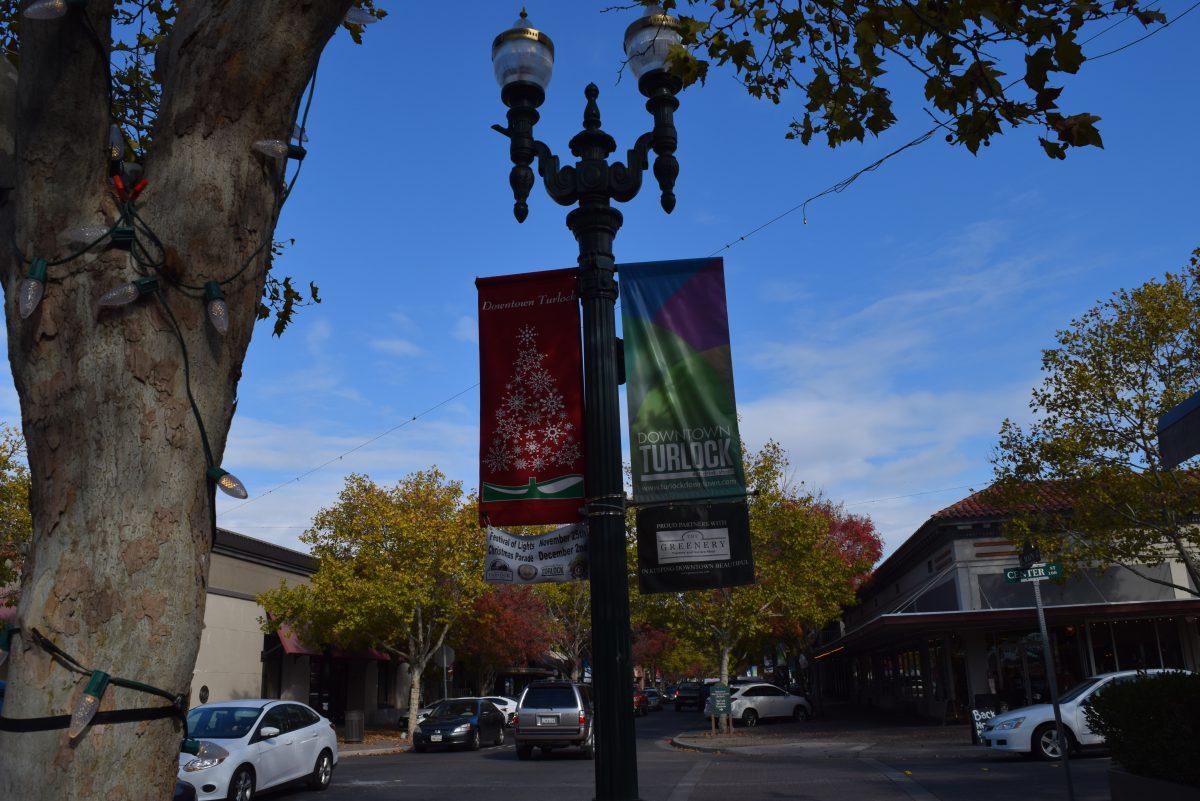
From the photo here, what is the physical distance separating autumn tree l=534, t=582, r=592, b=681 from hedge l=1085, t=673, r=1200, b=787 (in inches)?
1483

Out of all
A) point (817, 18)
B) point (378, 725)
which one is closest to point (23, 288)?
point (817, 18)

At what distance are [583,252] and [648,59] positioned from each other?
1503mm

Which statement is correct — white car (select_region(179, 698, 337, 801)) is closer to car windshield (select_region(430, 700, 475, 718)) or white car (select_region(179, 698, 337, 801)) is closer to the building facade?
car windshield (select_region(430, 700, 475, 718))

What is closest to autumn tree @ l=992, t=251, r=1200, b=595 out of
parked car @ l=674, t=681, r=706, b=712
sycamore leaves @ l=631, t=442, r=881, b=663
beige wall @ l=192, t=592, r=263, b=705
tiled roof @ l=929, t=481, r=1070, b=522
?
tiled roof @ l=929, t=481, r=1070, b=522

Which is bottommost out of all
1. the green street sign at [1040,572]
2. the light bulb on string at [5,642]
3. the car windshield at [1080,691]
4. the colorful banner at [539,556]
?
the car windshield at [1080,691]

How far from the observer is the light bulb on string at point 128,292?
2.95 meters

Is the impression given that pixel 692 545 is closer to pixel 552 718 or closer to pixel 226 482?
pixel 226 482

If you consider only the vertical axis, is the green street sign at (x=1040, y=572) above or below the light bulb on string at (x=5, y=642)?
above

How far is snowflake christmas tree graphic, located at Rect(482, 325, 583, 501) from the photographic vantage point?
5.26m

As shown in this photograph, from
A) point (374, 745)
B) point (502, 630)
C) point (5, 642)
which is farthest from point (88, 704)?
point (502, 630)

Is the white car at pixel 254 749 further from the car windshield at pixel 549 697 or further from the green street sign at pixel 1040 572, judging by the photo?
the green street sign at pixel 1040 572

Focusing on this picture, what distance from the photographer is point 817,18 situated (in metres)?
6.34

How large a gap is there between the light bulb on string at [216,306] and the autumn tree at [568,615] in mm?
43643

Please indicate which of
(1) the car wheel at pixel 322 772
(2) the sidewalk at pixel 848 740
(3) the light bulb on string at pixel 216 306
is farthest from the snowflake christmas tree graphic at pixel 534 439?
(2) the sidewalk at pixel 848 740
